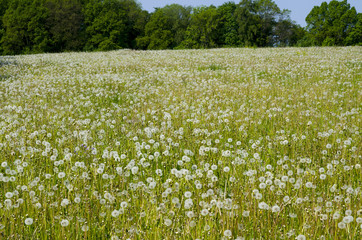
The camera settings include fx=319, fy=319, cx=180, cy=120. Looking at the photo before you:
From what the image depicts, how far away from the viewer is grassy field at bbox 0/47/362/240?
2.54 m

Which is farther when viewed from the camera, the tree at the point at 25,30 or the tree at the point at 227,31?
the tree at the point at 227,31

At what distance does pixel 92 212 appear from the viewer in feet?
9.11

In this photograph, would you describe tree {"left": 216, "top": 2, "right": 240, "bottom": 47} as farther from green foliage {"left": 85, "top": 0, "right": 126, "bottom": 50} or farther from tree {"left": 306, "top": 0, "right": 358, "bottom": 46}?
green foliage {"left": 85, "top": 0, "right": 126, "bottom": 50}

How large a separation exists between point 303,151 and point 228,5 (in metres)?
92.9

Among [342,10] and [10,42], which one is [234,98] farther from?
[342,10]

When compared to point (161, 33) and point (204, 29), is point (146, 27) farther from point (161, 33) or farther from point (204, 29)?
point (204, 29)

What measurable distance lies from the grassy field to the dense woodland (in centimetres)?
5226

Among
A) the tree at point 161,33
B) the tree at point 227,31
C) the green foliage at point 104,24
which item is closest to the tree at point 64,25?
the green foliage at point 104,24

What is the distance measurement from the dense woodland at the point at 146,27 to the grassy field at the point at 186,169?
171 feet

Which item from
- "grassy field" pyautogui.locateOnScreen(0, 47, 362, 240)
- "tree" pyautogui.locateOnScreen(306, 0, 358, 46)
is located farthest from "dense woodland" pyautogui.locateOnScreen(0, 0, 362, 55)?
"grassy field" pyautogui.locateOnScreen(0, 47, 362, 240)

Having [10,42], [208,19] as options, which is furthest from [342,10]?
[10,42]

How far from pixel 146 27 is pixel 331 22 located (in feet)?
134

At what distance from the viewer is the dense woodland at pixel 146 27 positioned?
59812 millimetres

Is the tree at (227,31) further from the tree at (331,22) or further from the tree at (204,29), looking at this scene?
the tree at (331,22)
